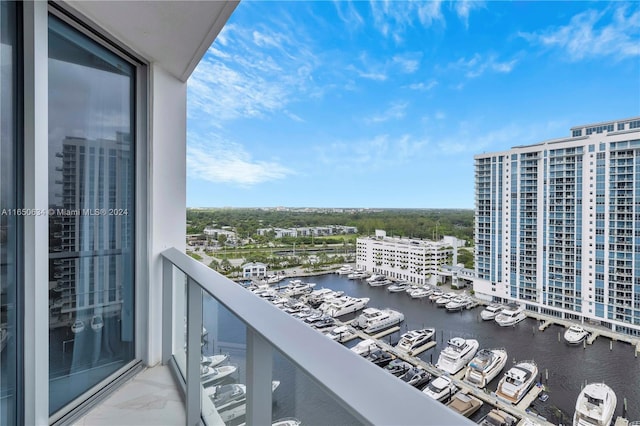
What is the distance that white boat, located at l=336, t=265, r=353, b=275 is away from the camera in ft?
6.64

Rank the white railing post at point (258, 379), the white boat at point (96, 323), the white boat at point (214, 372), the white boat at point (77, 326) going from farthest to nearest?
the white boat at point (96, 323)
the white boat at point (77, 326)
the white boat at point (214, 372)
the white railing post at point (258, 379)

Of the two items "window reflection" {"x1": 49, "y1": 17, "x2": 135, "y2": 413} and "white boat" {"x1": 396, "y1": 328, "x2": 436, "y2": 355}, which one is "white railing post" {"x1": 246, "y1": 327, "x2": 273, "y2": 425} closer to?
"white boat" {"x1": 396, "y1": 328, "x2": 436, "y2": 355}

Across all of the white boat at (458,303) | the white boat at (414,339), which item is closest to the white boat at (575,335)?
the white boat at (458,303)

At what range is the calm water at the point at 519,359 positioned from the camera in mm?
579

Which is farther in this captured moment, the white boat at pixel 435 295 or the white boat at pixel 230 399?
the white boat at pixel 435 295

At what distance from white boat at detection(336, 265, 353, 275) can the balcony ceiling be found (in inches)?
60.4

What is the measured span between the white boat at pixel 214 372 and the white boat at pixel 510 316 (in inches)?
44.4

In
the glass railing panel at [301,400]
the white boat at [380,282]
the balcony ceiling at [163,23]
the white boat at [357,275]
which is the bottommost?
the white boat at [380,282]

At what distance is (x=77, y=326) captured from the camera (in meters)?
1.64

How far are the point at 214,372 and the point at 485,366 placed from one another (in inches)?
40.5

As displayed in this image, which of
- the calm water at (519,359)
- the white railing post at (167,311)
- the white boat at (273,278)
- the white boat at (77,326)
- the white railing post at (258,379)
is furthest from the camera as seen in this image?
the white railing post at (167,311)

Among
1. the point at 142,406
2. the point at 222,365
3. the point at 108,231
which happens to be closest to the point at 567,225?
the point at 222,365

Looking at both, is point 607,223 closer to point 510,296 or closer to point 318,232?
point 510,296

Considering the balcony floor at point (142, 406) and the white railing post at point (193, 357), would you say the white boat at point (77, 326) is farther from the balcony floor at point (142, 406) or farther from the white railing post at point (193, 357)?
the white railing post at point (193, 357)
